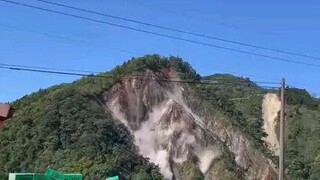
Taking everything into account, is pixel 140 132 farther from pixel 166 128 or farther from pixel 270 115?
pixel 270 115

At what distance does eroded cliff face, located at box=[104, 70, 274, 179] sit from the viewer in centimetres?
8375

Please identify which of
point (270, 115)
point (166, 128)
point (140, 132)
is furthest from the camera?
point (270, 115)

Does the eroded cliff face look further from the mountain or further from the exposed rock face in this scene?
the exposed rock face

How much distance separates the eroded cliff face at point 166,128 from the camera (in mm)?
83750

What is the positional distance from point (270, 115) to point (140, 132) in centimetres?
3983

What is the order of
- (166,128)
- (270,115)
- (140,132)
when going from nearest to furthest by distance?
(140,132)
(166,128)
(270,115)

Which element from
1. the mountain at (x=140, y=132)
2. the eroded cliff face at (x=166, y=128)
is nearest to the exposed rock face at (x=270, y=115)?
the mountain at (x=140, y=132)

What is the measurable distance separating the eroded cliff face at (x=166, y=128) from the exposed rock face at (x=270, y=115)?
24.7m

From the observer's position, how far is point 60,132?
75250mm

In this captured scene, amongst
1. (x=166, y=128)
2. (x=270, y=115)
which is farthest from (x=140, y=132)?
(x=270, y=115)

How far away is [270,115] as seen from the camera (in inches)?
4638

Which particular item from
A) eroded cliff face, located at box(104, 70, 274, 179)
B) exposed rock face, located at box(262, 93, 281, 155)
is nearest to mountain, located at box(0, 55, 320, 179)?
eroded cliff face, located at box(104, 70, 274, 179)

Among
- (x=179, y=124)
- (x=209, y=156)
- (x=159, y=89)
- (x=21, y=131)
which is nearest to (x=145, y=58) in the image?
(x=159, y=89)

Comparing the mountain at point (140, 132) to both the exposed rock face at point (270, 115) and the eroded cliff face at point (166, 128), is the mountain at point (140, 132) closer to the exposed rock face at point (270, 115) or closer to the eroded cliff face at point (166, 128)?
the eroded cliff face at point (166, 128)
